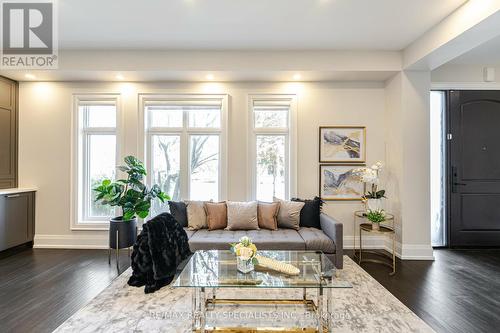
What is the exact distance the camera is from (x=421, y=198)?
12.9ft

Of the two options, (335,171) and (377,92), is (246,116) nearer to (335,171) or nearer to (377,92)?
(335,171)

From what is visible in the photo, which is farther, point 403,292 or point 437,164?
point 437,164

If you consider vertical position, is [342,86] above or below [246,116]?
above

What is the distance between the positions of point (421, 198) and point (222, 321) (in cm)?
329

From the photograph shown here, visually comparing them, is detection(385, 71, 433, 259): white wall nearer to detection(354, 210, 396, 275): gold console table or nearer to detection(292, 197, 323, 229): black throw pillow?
detection(354, 210, 396, 275): gold console table

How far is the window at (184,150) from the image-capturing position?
452cm

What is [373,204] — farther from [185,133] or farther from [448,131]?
[185,133]

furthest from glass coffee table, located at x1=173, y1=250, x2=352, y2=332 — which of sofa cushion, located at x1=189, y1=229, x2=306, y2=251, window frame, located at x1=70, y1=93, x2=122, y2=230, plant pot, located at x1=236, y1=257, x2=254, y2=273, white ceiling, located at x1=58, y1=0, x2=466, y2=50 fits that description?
window frame, located at x1=70, y1=93, x2=122, y2=230

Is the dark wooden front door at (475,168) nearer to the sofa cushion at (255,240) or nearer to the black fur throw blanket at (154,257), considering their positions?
the sofa cushion at (255,240)

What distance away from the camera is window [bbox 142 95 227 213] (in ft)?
14.8

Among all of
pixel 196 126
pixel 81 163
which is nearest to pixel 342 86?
pixel 196 126

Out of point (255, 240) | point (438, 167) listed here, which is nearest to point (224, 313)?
point (255, 240)

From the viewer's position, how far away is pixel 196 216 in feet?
12.5

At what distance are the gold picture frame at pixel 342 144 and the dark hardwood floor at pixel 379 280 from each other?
149 centimetres
